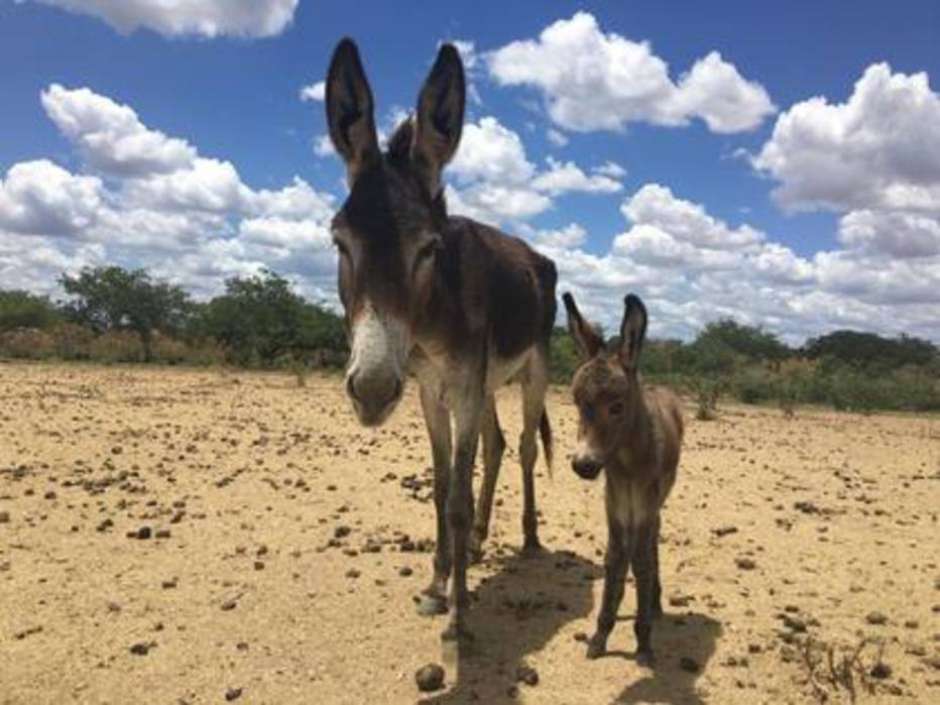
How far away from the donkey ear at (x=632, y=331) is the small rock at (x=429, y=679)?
219 cm

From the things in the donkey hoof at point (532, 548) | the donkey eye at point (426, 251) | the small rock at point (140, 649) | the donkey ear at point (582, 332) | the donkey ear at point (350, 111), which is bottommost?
the small rock at point (140, 649)

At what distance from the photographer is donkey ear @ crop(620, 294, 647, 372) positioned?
219 inches

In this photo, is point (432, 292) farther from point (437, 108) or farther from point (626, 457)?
point (626, 457)

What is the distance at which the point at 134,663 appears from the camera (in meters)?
5.50

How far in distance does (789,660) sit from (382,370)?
11.2 feet

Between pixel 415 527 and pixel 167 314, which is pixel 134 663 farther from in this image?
pixel 167 314

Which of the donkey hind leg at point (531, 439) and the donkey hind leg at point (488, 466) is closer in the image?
the donkey hind leg at point (488, 466)

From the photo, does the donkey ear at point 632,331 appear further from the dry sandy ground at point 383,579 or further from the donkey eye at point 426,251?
the dry sandy ground at point 383,579

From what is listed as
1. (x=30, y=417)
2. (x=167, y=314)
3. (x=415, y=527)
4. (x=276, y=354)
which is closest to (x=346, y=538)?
(x=415, y=527)

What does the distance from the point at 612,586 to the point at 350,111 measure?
3.40 meters

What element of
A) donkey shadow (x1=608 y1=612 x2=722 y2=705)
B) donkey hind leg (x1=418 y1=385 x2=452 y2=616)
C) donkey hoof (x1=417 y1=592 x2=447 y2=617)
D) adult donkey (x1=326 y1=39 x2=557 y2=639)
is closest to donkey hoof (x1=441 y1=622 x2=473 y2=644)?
adult donkey (x1=326 y1=39 x2=557 y2=639)

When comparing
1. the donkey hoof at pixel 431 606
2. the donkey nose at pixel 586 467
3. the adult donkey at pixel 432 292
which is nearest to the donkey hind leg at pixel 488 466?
the adult donkey at pixel 432 292

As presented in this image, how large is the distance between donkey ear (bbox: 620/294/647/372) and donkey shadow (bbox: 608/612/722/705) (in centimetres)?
189

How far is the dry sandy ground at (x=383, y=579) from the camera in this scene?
5.42 metres
